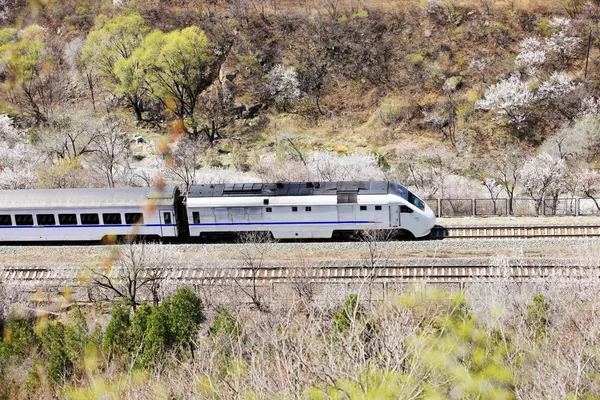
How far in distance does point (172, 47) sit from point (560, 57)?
30923 mm

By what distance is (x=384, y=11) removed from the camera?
59625 mm

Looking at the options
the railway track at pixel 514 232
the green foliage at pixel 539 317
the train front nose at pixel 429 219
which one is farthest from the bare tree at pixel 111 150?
the green foliage at pixel 539 317

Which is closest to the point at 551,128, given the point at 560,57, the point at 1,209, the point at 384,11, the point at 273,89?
the point at 560,57

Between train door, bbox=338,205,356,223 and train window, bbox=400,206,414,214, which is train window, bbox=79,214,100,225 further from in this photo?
train window, bbox=400,206,414,214

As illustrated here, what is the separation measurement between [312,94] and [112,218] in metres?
28.8

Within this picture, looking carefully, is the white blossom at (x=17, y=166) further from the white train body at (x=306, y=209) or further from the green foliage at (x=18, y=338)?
the green foliage at (x=18, y=338)

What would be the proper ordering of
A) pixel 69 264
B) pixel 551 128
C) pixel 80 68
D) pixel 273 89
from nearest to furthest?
pixel 69 264
pixel 551 128
pixel 273 89
pixel 80 68

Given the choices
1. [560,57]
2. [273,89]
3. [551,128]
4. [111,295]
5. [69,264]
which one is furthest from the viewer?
[273,89]

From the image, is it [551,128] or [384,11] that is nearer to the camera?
[551,128]

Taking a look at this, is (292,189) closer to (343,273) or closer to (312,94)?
(343,273)

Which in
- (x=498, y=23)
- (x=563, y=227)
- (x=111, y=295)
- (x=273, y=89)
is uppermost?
(x=498, y=23)

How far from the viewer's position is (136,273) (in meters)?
26.0

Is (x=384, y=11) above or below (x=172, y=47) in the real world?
above

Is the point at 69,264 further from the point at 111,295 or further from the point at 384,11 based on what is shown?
the point at 384,11
